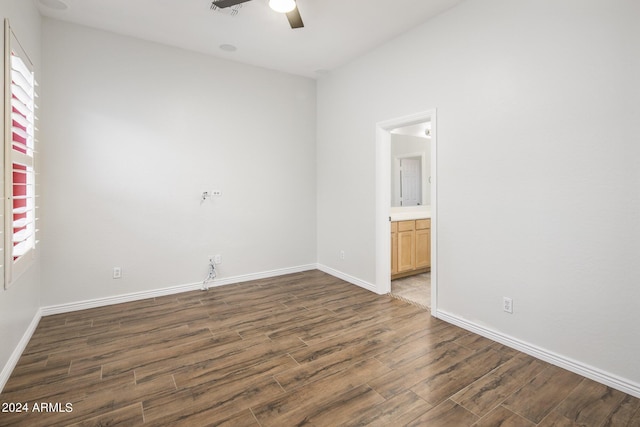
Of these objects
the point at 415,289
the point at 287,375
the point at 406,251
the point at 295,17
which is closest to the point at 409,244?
the point at 406,251

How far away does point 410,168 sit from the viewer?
18.3 ft

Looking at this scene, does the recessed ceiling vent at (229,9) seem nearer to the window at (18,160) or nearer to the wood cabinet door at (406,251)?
the window at (18,160)

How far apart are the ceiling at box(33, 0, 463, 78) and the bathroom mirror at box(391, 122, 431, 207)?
1837 millimetres

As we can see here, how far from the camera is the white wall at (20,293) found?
84.7 inches

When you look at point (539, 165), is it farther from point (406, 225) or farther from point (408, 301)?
point (406, 225)

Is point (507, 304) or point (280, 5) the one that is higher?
point (280, 5)

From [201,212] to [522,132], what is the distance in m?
3.60

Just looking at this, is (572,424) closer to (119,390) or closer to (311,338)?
(311,338)

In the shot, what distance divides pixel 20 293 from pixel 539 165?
4.20m

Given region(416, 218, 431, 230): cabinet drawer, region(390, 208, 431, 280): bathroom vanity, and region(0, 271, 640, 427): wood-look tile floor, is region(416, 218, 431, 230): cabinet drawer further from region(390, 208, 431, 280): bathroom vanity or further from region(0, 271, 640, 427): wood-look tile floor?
region(0, 271, 640, 427): wood-look tile floor

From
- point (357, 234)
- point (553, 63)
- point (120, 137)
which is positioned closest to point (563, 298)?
point (553, 63)

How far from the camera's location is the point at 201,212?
416 centimetres

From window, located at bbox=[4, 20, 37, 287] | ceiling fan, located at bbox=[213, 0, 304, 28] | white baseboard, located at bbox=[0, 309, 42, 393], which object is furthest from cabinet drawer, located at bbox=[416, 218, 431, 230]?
white baseboard, located at bbox=[0, 309, 42, 393]

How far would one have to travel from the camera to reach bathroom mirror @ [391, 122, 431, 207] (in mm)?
5406
